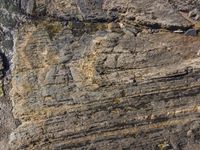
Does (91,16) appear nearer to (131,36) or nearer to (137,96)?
(131,36)

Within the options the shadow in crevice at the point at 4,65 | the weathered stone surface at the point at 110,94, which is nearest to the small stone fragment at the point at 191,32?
the weathered stone surface at the point at 110,94

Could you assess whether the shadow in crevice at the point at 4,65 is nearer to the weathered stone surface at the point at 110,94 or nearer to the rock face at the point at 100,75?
the rock face at the point at 100,75

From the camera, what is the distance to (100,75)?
15.5 m

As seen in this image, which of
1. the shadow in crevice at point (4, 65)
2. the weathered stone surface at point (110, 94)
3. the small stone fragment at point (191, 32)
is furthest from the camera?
the shadow in crevice at point (4, 65)

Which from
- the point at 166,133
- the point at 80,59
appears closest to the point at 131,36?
the point at 80,59

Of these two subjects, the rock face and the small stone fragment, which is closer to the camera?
the rock face

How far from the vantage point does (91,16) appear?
16.6 meters

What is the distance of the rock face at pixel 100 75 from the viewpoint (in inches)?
588

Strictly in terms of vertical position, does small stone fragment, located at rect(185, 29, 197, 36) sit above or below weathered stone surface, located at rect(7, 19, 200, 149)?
above

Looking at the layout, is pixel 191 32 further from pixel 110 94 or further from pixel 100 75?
pixel 110 94

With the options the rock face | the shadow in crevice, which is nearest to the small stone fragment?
the rock face

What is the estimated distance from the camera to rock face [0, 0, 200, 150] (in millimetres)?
14938

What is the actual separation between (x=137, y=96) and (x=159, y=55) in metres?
1.37

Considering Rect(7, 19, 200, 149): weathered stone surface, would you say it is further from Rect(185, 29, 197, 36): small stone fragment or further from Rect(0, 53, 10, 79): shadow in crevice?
Rect(0, 53, 10, 79): shadow in crevice
